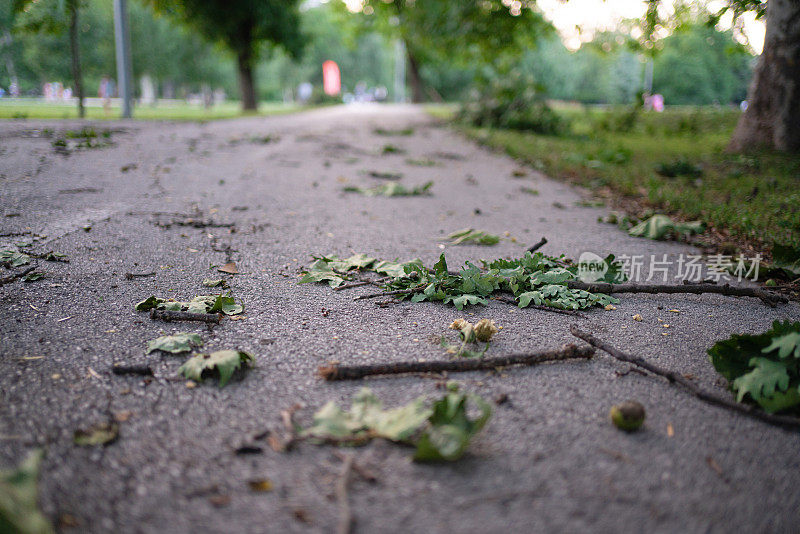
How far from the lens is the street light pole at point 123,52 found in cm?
1175

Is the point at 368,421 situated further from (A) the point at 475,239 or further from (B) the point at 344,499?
(A) the point at 475,239

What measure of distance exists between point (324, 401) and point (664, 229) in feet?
11.0

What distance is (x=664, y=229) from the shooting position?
4.04 metres

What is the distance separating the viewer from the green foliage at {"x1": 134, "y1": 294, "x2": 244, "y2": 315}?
7.74 ft

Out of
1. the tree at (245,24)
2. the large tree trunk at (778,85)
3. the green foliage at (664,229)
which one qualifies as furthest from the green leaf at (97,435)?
the tree at (245,24)

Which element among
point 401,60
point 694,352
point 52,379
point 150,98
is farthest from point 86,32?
point 401,60

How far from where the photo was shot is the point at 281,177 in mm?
6113

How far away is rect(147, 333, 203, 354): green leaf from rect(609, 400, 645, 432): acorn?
1.55m

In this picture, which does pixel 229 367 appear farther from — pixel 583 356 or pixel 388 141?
pixel 388 141

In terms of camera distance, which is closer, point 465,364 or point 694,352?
point 465,364

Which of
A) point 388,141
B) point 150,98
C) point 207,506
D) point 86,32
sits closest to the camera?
point 207,506

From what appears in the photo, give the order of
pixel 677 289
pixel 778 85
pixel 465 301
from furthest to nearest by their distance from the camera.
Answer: pixel 778 85, pixel 677 289, pixel 465 301

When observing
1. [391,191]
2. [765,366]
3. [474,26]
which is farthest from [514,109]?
[765,366]

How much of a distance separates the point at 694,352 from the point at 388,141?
968 cm
